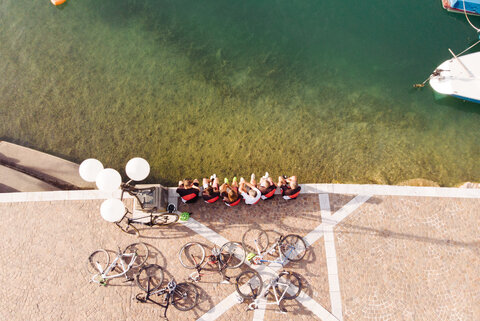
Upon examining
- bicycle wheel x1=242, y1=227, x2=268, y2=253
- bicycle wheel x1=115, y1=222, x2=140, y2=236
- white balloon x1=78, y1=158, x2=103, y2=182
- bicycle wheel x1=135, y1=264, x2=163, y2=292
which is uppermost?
white balloon x1=78, y1=158, x2=103, y2=182

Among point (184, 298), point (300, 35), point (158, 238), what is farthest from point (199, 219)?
point (300, 35)

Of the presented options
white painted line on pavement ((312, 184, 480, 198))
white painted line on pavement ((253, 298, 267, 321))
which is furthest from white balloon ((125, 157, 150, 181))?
white painted line on pavement ((312, 184, 480, 198))

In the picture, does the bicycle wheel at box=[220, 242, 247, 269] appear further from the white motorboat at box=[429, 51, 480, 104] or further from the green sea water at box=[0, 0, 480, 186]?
the white motorboat at box=[429, 51, 480, 104]

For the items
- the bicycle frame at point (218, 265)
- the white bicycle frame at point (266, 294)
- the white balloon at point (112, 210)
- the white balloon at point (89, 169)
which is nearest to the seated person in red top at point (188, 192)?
the bicycle frame at point (218, 265)

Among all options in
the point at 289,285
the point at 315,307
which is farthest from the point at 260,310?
the point at 315,307

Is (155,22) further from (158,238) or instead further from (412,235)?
(412,235)

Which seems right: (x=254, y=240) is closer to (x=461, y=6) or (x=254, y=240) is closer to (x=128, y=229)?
(x=128, y=229)
